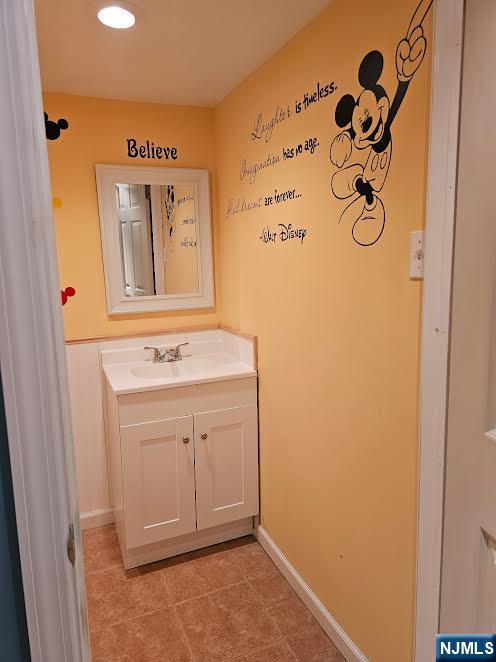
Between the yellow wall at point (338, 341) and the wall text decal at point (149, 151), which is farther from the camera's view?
the wall text decal at point (149, 151)

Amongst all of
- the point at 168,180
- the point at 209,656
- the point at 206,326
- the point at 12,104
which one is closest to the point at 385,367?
the point at 12,104

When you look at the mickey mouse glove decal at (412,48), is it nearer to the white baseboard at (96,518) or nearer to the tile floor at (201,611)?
the tile floor at (201,611)

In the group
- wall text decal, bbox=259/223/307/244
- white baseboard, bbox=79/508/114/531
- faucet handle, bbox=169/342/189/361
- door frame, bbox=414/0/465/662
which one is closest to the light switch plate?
door frame, bbox=414/0/465/662

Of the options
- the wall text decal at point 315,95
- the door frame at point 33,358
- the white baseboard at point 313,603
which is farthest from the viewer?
the white baseboard at point 313,603

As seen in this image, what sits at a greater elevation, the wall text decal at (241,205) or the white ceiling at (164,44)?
the white ceiling at (164,44)

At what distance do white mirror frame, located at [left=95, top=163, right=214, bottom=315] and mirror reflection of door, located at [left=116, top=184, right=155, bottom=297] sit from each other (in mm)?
29

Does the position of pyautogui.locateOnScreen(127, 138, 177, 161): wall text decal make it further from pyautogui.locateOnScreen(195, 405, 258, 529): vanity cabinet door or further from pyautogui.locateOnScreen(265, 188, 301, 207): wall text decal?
pyautogui.locateOnScreen(195, 405, 258, 529): vanity cabinet door

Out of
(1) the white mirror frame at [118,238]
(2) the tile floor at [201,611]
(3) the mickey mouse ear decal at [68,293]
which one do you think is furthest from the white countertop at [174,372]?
(2) the tile floor at [201,611]

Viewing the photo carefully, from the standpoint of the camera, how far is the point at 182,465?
2230mm

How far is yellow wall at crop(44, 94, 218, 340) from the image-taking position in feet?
7.72

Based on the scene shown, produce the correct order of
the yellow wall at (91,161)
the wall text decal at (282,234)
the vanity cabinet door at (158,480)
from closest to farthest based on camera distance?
the wall text decal at (282,234) → the vanity cabinet door at (158,480) → the yellow wall at (91,161)

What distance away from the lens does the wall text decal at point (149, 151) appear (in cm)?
246

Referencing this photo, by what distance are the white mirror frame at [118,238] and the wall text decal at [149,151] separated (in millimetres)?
68

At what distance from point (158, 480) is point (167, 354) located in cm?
69
